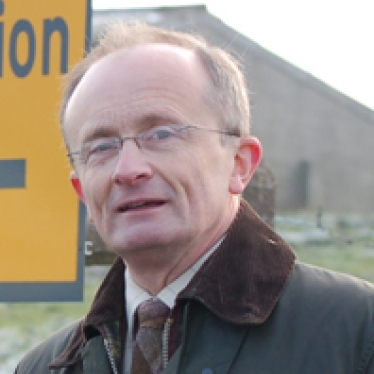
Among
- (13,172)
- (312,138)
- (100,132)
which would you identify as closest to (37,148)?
(13,172)

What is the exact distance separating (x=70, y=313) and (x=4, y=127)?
1342 millimetres

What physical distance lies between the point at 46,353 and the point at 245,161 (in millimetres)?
734

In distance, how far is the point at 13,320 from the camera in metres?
3.83

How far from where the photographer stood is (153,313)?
181 cm

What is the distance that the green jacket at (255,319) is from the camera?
5.38 ft

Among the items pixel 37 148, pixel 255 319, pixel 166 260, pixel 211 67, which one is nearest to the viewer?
pixel 255 319

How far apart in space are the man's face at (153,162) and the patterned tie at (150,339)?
0.44 feet

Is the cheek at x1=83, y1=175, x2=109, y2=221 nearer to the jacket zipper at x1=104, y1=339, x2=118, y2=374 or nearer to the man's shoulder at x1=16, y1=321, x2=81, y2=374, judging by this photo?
the jacket zipper at x1=104, y1=339, x2=118, y2=374

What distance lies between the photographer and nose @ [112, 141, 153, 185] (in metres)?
1.71

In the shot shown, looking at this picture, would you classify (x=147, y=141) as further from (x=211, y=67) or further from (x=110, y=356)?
(x=110, y=356)

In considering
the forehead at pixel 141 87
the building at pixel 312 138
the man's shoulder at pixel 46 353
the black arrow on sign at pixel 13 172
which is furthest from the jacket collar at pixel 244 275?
the building at pixel 312 138

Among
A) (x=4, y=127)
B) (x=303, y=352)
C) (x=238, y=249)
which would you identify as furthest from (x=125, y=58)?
(x=4, y=127)

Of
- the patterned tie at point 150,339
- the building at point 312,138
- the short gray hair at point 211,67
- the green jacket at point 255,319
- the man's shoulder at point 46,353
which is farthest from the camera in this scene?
the building at point 312,138

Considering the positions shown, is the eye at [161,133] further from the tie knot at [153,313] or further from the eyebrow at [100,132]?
the tie knot at [153,313]
